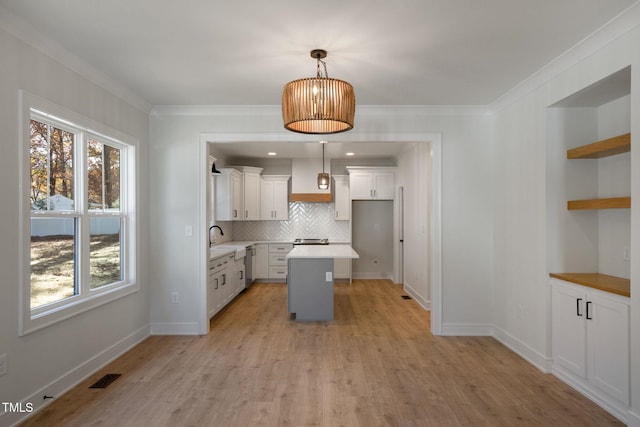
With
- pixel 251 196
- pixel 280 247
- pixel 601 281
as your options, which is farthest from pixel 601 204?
pixel 251 196

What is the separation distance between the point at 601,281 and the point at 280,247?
556 centimetres

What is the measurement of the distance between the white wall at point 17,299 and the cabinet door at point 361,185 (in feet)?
15.0

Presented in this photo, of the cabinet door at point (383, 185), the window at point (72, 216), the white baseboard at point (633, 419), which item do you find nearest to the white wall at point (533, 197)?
the white baseboard at point (633, 419)

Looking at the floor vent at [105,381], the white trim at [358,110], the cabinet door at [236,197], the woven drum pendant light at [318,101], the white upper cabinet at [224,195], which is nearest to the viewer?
the woven drum pendant light at [318,101]

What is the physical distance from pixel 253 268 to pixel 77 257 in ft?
14.8

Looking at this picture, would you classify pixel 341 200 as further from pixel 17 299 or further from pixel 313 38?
pixel 17 299

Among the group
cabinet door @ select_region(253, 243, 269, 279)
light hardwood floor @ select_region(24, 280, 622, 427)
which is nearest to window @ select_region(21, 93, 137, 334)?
light hardwood floor @ select_region(24, 280, 622, 427)

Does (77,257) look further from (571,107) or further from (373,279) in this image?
(373,279)

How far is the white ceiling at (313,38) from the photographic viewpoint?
7.36 feet

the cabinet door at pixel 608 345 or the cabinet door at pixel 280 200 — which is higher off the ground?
the cabinet door at pixel 280 200

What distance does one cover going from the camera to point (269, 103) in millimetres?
4105

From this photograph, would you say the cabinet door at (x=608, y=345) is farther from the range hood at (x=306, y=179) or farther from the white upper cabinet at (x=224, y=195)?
the white upper cabinet at (x=224, y=195)

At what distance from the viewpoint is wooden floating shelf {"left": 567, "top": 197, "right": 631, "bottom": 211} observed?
2549mm

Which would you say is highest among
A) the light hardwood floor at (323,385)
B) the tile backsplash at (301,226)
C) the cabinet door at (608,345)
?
the tile backsplash at (301,226)
